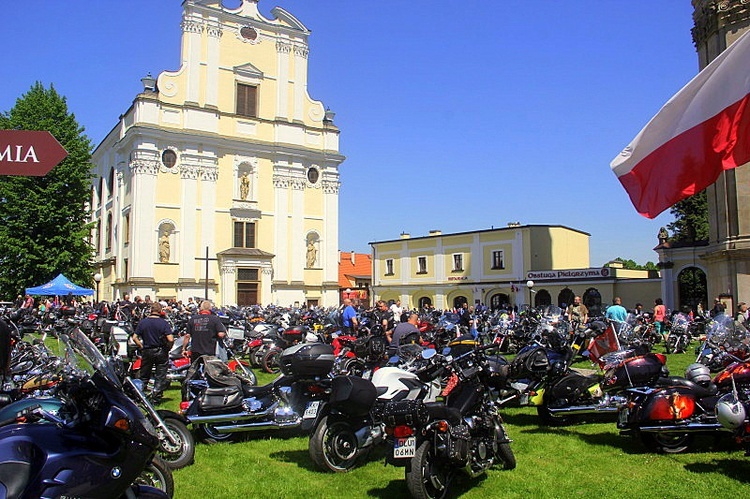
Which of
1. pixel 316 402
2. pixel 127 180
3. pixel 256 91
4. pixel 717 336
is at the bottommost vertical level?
pixel 316 402

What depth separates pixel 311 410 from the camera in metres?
7.05

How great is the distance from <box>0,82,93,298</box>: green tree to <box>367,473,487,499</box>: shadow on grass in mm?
31382

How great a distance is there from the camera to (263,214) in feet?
137

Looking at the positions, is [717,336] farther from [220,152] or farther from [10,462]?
[220,152]

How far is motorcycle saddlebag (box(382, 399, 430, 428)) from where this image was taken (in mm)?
5102

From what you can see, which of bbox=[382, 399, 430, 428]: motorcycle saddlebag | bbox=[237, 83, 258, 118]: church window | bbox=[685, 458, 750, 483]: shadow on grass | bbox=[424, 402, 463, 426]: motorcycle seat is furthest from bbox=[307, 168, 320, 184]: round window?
bbox=[382, 399, 430, 428]: motorcycle saddlebag

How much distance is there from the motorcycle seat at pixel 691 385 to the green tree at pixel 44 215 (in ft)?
105

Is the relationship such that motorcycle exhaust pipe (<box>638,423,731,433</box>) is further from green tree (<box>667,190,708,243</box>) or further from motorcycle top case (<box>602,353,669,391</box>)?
green tree (<box>667,190,708,243</box>)

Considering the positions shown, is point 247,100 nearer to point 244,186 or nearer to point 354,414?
point 244,186

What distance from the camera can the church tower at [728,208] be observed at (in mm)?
20000

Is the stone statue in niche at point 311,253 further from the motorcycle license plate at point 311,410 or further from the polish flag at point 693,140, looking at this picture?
the polish flag at point 693,140

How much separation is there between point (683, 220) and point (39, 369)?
149ft

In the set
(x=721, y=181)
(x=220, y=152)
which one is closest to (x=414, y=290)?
(x=220, y=152)

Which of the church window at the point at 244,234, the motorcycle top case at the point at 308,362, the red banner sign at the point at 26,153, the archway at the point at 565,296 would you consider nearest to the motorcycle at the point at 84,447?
the red banner sign at the point at 26,153
